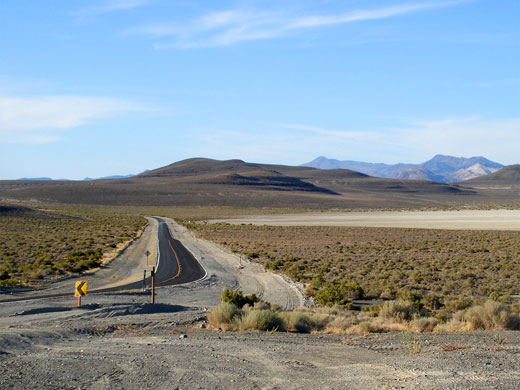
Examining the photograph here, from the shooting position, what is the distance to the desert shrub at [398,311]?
15203 mm

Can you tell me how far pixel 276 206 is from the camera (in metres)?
146

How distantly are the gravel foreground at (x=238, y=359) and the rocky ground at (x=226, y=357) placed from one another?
0.06 ft

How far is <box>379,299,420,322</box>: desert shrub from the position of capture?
49.9ft

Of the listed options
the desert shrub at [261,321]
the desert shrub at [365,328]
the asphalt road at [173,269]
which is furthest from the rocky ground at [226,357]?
the asphalt road at [173,269]

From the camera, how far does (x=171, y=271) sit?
30.7m

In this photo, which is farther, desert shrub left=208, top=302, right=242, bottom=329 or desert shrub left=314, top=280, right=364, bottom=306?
desert shrub left=314, top=280, right=364, bottom=306

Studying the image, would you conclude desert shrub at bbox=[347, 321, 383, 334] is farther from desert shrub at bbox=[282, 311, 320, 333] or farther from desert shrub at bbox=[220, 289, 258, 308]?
desert shrub at bbox=[220, 289, 258, 308]

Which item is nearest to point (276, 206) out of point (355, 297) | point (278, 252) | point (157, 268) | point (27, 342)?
point (278, 252)

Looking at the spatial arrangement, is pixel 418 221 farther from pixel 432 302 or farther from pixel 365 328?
pixel 365 328

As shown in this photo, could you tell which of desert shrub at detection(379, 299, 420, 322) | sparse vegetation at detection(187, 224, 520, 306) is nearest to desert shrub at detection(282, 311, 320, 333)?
desert shrub at detection(379, 299, 420, 322)

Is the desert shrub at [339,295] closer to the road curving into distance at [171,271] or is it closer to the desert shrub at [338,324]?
the desert shrub at [338,324]

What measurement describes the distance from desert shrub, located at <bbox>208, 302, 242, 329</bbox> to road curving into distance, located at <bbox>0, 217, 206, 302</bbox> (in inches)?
415

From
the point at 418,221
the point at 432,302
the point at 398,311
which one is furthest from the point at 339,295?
the point at 418,221

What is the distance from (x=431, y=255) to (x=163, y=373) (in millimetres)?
31114
